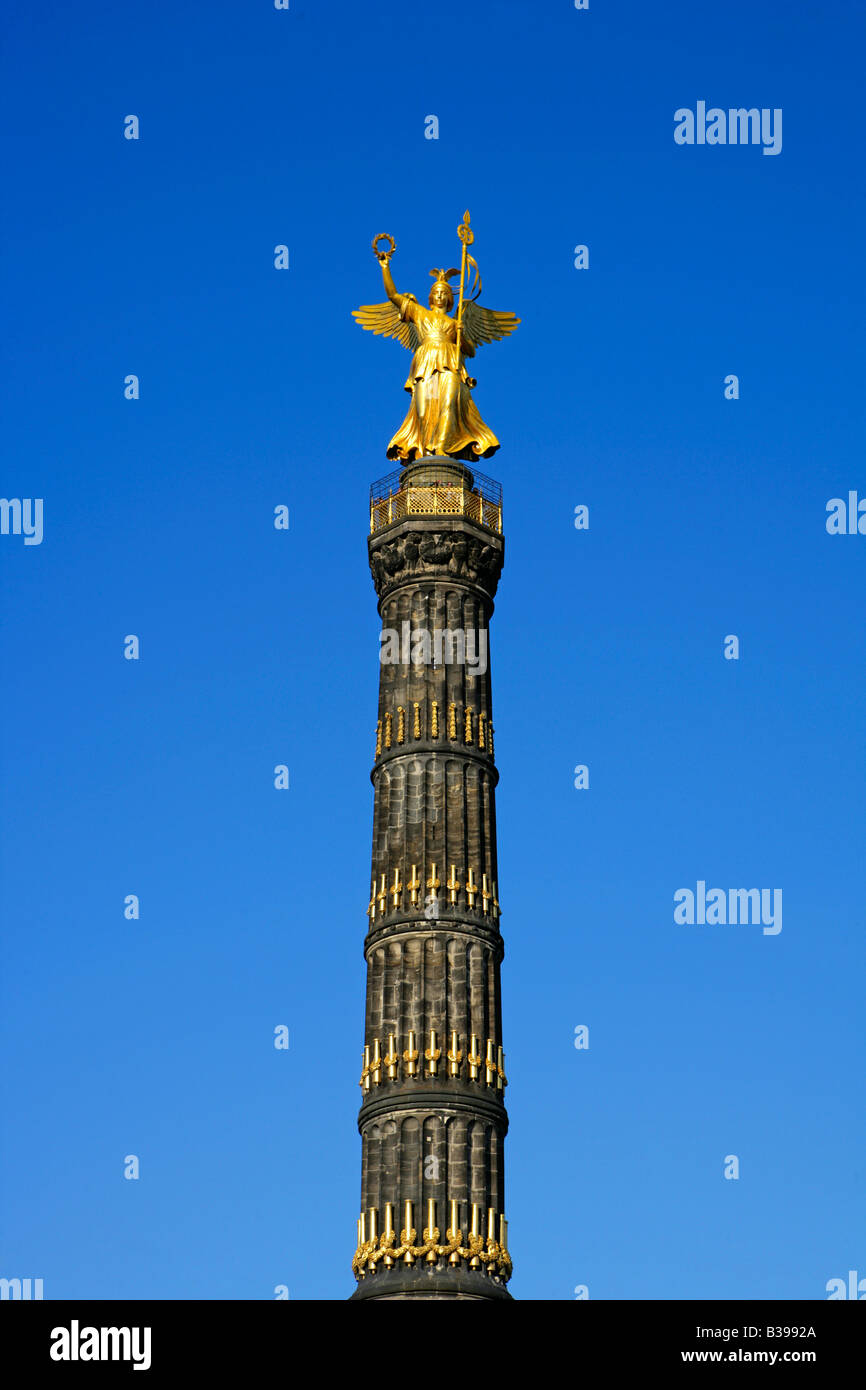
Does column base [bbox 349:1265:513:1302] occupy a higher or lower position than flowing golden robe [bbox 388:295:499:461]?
lower

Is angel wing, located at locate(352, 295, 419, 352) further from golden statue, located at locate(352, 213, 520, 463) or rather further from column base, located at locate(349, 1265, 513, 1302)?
column base, located at locate(349, 1265, 513, 1302)

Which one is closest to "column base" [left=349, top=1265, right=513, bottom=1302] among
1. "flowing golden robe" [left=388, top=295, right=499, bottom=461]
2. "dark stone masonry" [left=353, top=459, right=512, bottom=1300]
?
"dark stone masonry" [left=353, top=459, right=512, bottom=1300]

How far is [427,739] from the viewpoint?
7062cm

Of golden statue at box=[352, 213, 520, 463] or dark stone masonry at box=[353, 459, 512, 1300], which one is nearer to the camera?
dark stone masonry at box=[353, 459, 512, 1300]

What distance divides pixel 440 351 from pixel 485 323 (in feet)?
8.88

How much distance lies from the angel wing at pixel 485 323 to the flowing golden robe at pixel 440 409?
36.2 inches

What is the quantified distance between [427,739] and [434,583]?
587 centimetres

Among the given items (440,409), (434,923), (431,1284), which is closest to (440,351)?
(440,409)

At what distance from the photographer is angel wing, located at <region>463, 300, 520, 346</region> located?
78500 mm

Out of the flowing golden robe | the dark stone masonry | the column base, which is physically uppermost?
the flowing golden robe

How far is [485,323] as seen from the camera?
79.0 metres

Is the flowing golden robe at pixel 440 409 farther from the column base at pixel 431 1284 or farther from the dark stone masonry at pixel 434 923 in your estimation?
the column base at pixel 431 1284
